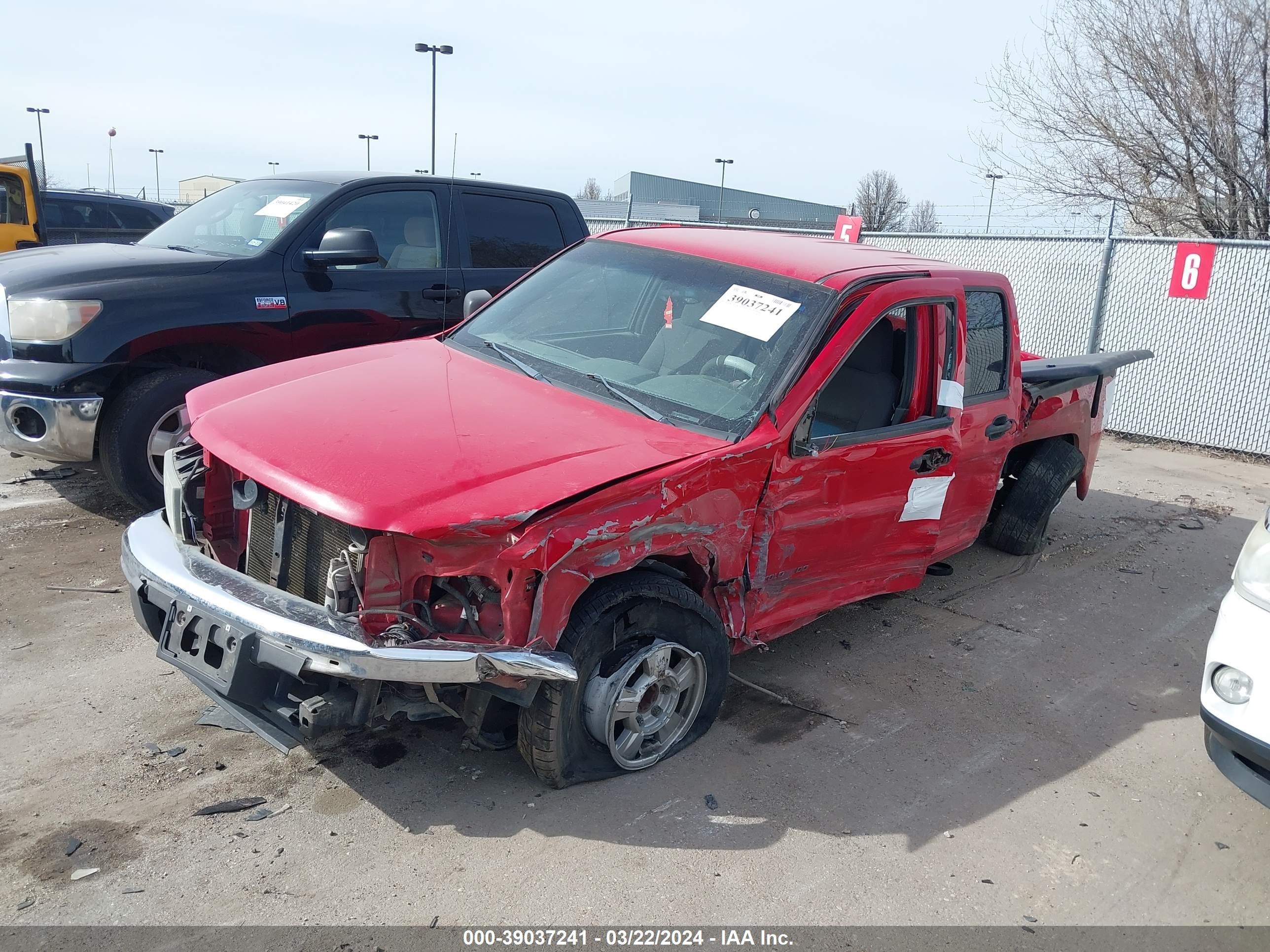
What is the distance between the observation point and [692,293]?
426 cm

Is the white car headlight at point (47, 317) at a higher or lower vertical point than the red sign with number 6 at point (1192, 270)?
lower

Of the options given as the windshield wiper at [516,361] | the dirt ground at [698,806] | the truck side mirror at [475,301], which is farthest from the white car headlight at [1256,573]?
the truck side mirror at [475,301]

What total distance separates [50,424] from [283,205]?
1.95 metres

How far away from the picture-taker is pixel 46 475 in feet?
21.0

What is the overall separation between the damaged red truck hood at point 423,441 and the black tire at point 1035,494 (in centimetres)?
335

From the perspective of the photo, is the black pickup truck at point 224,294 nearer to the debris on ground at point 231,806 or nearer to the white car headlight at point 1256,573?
the debris on ground at point 231,806

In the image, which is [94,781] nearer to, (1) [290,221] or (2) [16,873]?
(2) [16,873]

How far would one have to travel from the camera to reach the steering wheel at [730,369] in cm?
384

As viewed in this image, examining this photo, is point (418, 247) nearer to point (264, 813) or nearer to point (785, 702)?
point (785, 702)

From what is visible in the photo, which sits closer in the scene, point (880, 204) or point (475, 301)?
point (475, 301)

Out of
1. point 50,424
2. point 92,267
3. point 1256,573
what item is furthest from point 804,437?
point 92,267

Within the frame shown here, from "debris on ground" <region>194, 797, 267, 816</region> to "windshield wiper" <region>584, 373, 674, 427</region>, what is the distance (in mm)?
1866

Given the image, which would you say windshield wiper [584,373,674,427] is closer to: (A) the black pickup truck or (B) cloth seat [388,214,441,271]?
(A) the black pickup truck

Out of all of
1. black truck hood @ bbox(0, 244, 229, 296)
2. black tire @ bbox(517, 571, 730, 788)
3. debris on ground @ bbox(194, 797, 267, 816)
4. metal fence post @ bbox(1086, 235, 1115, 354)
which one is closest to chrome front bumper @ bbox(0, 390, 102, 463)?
black truck hood @ bbox(0, 244, 229, 296)
